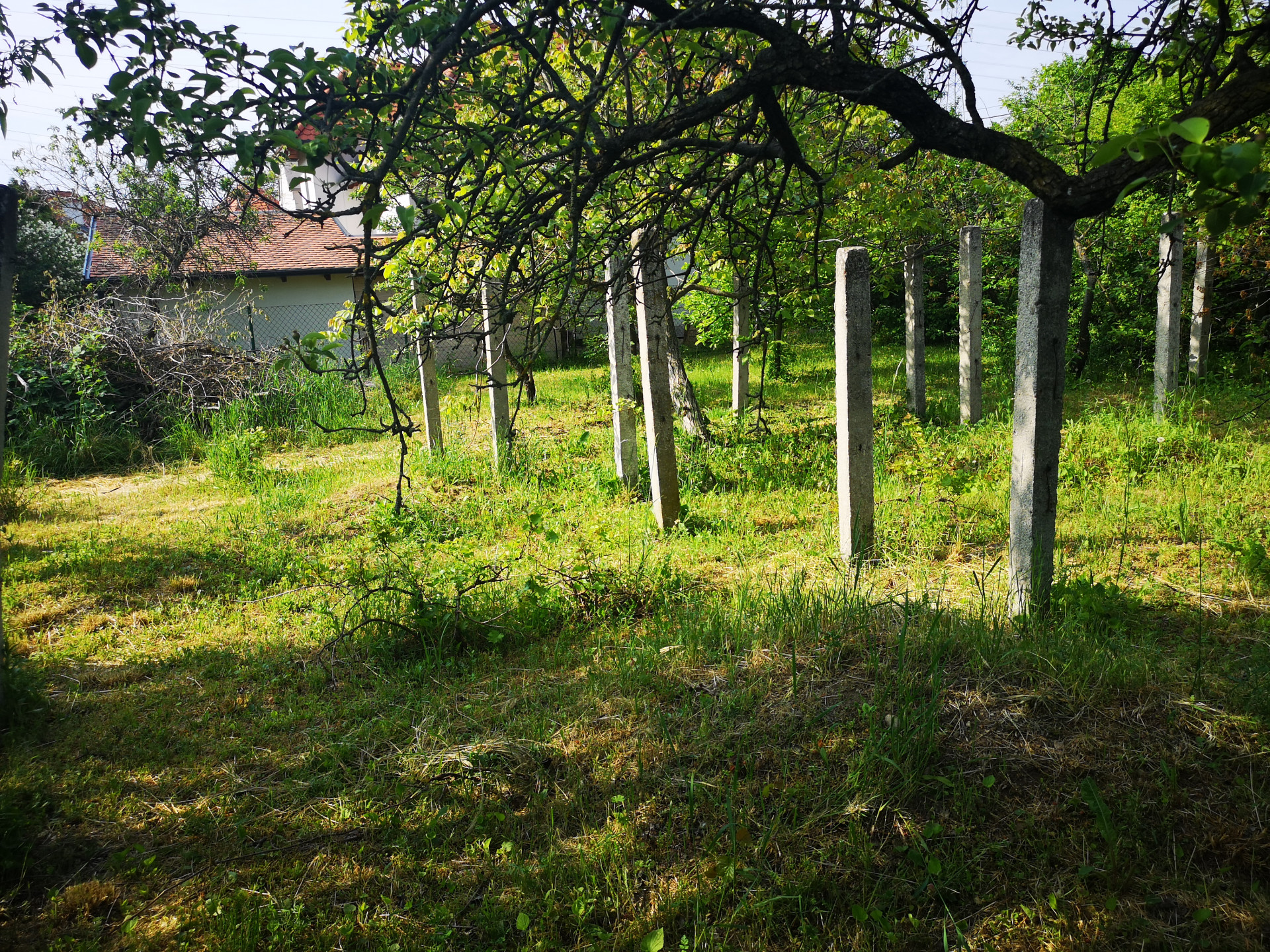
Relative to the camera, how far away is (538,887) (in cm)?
272

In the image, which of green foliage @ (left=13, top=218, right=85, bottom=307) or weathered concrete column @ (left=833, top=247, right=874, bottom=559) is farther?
green foliage @ (left=13, top=218, right=85, bottom=307)

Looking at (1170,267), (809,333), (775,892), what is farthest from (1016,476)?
(809,333)

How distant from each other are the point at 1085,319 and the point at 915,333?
12.9 ft

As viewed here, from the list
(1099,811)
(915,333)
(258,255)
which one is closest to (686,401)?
(915,333)

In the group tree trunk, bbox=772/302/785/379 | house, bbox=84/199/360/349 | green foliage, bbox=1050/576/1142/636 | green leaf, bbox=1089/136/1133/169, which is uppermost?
house, bbox=84/199/360/349

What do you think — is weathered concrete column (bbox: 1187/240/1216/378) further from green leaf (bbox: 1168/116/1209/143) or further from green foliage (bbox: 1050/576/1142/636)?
green leaf (bbox: 1168/116/1209/143)

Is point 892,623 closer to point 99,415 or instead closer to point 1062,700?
point 1062,700

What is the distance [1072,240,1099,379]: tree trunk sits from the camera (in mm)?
12758

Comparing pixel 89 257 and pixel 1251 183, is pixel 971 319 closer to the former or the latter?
pixel 1251 183

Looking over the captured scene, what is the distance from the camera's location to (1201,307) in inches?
394

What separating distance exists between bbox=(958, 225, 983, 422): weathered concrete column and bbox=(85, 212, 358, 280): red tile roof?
36.5 ft

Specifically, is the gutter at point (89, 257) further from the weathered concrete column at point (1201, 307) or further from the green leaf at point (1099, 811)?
the green leaf at point (1099, 811)

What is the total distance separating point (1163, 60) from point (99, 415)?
12042mm

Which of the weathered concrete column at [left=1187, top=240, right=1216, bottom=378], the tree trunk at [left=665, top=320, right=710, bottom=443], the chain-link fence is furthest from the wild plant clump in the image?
the weathered concrete column at [left=1187, top=240, right=1216, bottom=378]
